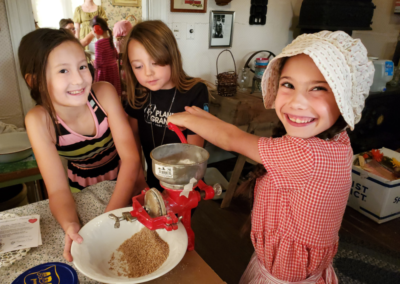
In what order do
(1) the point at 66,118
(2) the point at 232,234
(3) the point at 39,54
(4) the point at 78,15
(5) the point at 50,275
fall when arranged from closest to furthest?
1. (5) the point at 50,275
2. (3) the point at 39,54
3. (1) the point at 66,118
4. (2) the point at 232,234
5. (4) the point at 78,15

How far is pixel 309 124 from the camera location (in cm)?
74

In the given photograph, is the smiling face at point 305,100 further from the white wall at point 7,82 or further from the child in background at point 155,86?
the white wall at point 7,82

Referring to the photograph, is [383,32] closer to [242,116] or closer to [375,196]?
[375,196]

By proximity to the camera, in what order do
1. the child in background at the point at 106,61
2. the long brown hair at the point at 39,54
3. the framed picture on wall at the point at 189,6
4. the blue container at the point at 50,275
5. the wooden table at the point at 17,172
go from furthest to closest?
the child in background at the point at 106,61 < the framed picture on wall at the point at 189,6 < the wooden table at the point at 17,172 < the long brown hair at the point at 39,54 < the blue container at the point at 50,275

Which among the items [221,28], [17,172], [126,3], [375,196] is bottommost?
[375,196]

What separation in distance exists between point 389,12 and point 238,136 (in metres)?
3.08

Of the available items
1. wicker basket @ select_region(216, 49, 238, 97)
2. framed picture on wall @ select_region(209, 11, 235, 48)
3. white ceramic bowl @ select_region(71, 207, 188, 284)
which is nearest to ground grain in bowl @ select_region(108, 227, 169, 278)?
white ceramic bowl @ select_region(71, 207, 188, 284)

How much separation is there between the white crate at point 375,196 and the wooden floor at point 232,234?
5cm

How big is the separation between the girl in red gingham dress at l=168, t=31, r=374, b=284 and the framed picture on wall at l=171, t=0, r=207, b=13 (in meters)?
1.63

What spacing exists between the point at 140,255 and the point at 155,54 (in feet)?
2.34

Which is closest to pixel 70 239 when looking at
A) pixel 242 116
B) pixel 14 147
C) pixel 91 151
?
pixel 91 151

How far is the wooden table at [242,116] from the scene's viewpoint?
2125 mm

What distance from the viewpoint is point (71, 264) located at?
0.70 metres

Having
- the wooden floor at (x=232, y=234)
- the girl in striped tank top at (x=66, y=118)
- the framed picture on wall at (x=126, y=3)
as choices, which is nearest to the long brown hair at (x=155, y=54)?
the girl in striped tank top at (x=66, y=118)
